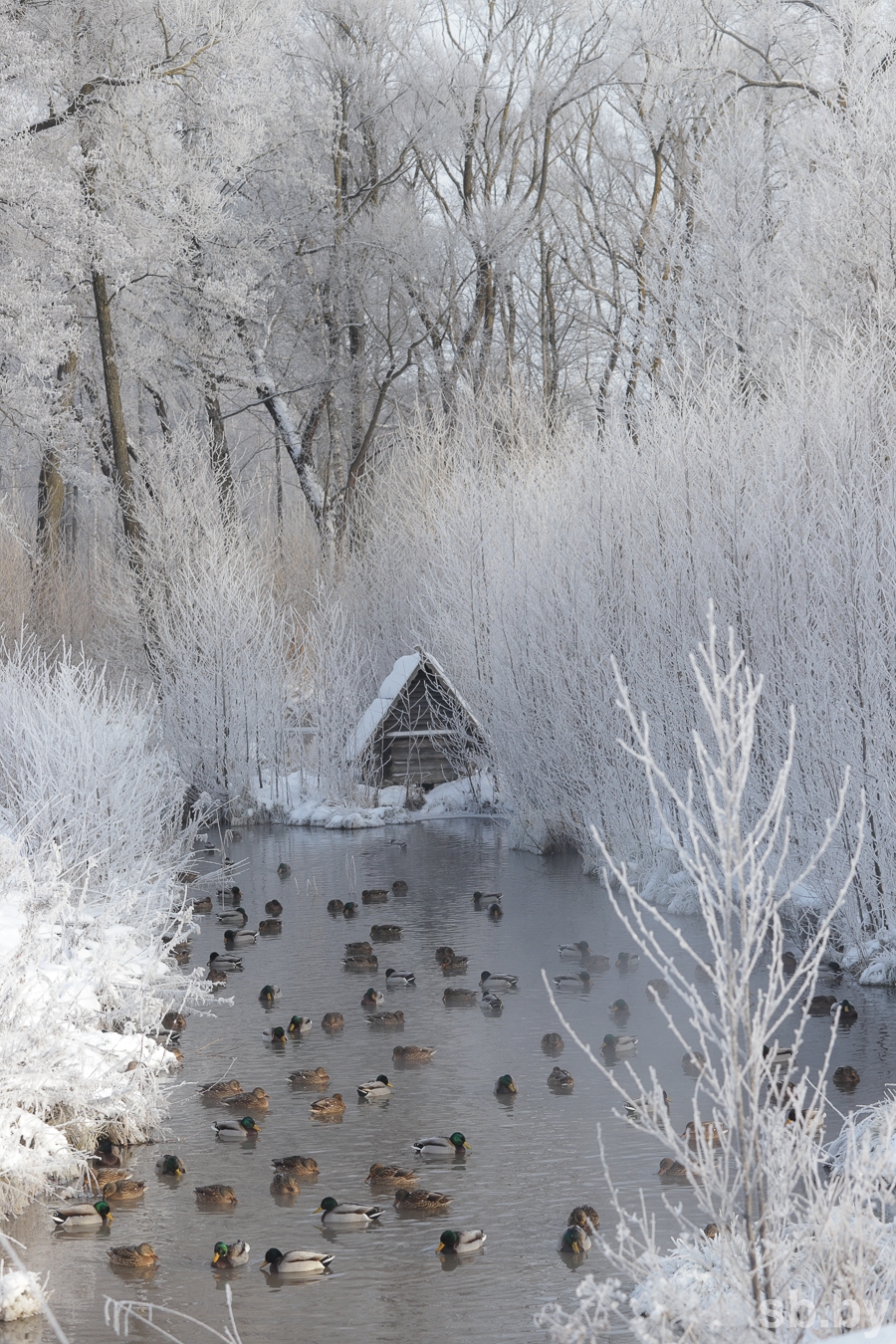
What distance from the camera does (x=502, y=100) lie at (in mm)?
29359

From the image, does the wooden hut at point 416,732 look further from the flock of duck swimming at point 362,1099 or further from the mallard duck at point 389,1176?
the mallard duck at point 389,1176

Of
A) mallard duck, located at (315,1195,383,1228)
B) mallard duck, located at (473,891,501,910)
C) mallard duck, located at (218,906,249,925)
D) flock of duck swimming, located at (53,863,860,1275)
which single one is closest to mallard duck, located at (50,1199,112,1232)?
flock of duck swimming, located at (53,863,860,1275)

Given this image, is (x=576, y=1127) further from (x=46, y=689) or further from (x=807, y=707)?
(x=46, y=689)

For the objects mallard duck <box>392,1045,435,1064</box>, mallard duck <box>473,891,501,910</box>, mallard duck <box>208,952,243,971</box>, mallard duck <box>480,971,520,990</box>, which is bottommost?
mallard duck <box>392,1045,435,1064</box>

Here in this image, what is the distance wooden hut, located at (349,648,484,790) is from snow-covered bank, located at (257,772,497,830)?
0.29 metres

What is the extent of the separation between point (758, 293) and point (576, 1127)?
697 inches

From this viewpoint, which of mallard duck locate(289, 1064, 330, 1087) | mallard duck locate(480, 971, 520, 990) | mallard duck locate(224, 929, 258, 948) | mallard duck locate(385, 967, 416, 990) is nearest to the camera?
mallard duck locate(289, 1064, 330, 1087)

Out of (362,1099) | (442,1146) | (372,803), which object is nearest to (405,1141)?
(442,1146)

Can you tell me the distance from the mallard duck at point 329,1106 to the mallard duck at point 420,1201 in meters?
1.34

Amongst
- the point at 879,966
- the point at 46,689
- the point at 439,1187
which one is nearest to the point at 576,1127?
the point at 439,1187

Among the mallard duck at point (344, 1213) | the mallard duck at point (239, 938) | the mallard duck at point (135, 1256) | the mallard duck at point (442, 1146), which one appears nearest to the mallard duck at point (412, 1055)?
the mallard duck at point (442, 1146)

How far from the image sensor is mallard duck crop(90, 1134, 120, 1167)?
751cm

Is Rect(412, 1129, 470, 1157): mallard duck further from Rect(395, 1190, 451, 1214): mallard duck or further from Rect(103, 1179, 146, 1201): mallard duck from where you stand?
Rect(103, 1179, 146, 1201): mallard duck

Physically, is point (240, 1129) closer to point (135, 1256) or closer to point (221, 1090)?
point (221, 1090)
